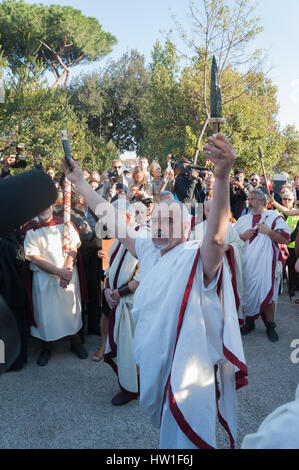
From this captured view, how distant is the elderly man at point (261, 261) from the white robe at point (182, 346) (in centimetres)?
326

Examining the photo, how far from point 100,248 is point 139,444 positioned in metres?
2.86

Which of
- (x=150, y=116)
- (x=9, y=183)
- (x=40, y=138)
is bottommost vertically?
(x=9, y=183)

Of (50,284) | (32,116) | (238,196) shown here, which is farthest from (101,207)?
(32,116)

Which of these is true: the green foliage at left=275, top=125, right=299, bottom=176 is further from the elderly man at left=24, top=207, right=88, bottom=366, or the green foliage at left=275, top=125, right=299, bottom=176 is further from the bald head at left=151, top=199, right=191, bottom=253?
the bald head at left=151, top=199, right=191, bottom=253

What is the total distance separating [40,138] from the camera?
22047mm

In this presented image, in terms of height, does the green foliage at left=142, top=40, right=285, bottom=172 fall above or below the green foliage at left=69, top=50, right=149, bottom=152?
below

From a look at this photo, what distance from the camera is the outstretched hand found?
153 centimetres

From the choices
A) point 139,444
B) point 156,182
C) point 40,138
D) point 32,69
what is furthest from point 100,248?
point 32,69

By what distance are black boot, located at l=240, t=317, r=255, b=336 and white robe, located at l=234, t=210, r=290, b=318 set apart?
0.12 meters

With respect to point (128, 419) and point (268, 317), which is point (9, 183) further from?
point (268, 317)

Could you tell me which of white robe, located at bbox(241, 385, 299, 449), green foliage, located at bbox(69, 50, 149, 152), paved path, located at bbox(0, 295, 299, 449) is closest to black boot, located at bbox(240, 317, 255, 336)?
paved path, located at bbox(0, 295, 299, 449)

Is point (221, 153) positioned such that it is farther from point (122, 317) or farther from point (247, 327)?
point (247, 327)

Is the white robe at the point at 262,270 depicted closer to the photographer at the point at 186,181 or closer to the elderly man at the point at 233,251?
the elderly man at the point at 233,251

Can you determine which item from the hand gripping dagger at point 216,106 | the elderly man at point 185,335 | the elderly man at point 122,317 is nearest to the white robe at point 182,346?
the elderly man at point 185,335
